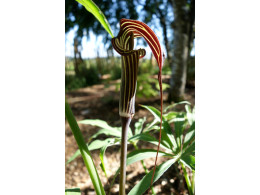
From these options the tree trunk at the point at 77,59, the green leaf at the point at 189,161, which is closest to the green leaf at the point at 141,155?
the green leaf at the point at 189,161

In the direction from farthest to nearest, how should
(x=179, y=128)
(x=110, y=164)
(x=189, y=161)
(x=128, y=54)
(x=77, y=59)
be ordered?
(x=77, y=59)
(x=110, y=164)
(x=179, y=128)
(x=189, y=161)
(x=128, y=54)

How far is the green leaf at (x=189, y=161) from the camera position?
18.9 inches

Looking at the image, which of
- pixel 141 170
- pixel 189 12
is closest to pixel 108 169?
pixel 141 170

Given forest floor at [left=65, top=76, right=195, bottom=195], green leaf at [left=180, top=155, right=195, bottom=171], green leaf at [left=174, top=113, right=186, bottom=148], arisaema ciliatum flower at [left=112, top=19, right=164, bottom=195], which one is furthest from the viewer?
forest floor at [left=65, top=76, right=195, bottom=195]

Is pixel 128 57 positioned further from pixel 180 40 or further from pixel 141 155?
pixel 180 40

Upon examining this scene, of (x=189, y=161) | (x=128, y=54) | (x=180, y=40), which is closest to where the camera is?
(x=128, y=54)

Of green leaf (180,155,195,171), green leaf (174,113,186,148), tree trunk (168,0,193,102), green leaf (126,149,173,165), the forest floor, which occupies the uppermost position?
tree trunk (168,0,193,102)

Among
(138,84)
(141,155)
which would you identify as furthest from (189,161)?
(138,84)

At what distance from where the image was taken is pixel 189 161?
49 centimetres

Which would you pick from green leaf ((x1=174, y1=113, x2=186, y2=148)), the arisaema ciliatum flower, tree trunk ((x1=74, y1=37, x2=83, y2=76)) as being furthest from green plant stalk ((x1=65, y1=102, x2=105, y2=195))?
tree trunk ((x1=74, y1=37, x2=83, y2=76))

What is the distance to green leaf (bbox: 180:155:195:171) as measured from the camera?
480 millimetres

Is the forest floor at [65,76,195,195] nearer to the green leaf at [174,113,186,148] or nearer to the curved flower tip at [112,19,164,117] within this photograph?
the green leaf at [174,113,186,148]
